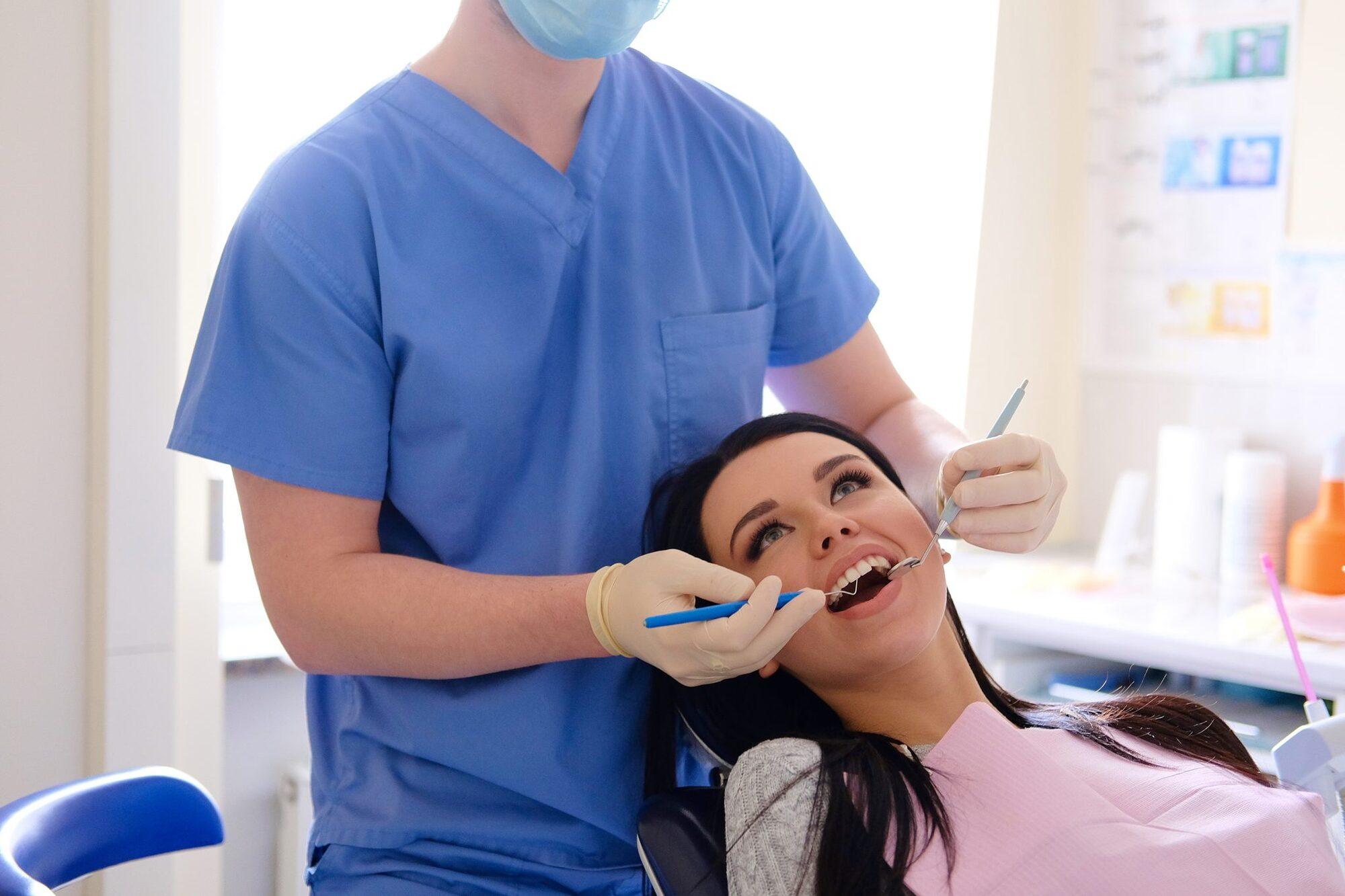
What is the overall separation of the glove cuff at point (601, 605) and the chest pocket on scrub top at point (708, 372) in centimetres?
28

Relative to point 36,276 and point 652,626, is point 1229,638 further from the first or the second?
point 36,276

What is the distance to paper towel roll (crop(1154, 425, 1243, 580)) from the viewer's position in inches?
88.6

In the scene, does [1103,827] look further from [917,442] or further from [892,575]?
[917,442]

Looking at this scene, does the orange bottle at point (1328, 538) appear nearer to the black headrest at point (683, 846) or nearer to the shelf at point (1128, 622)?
the shelf at point (1128, 622)

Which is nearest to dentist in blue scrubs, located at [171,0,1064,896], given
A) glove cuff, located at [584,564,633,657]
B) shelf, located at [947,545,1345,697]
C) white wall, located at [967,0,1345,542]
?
glove cuff, located at [584,564,633,657]

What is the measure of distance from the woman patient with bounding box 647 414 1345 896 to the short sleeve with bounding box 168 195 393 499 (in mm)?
353

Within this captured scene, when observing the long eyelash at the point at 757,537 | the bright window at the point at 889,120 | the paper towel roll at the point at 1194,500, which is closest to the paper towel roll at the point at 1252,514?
the paper towel roll at the point at 1194,500

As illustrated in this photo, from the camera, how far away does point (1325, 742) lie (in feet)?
3.70

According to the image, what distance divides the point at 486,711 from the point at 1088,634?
3.85 ft

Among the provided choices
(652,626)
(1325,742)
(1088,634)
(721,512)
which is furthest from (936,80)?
(652,626)

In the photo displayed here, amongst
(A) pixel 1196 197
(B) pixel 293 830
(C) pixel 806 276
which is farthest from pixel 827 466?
(A) pixel 1196 197

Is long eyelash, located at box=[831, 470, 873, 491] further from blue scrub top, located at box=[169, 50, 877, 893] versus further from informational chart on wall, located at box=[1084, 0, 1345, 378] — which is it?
informational chart on wall, located at box=[1084, 0, 1345, 378]

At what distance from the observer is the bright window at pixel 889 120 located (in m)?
2.38

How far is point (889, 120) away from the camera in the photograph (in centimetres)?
251
